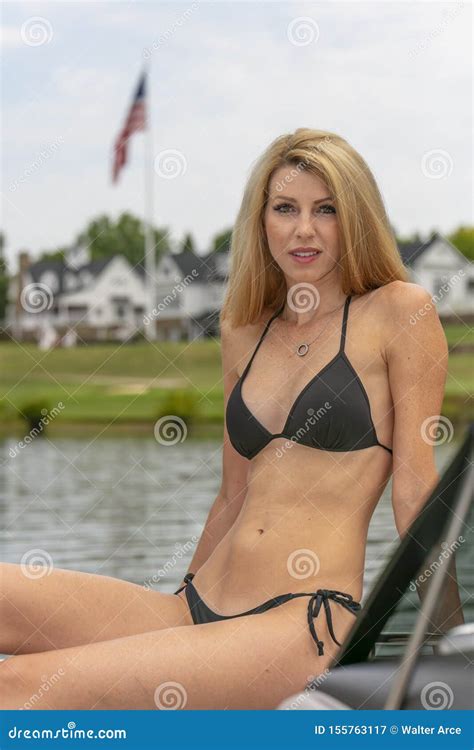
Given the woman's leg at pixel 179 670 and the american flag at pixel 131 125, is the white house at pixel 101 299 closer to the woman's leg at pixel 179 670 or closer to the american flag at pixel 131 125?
the american flag at pixel 131 125

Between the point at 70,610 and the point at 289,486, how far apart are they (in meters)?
0.43

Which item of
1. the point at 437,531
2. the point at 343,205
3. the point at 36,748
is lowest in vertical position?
the point at 36,748

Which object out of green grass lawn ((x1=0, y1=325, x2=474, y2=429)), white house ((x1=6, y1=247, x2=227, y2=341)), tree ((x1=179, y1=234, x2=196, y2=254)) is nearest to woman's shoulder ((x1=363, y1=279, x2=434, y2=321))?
green grass lawn ((x1=0, y1=325, x2=474, y2=429))

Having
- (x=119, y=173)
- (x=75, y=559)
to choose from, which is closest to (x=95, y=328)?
(x=119, y=173)

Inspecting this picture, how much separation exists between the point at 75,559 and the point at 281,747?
27.4 ft

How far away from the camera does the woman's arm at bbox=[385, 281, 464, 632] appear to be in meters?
2.21

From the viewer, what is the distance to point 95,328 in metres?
71.5

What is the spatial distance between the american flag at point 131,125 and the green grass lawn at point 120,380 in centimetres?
936

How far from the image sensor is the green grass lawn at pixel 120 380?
43.1 meters

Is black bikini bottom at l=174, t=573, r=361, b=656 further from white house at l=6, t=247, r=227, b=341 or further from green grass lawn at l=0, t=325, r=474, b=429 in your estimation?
white house at l=6, t=247, r=227, b=341

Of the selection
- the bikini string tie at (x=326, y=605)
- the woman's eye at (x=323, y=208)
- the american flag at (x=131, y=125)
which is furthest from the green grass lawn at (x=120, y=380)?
the bikini string tie at (x=326, y=605)

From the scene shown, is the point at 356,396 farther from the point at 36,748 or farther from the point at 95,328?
the point at 95,328

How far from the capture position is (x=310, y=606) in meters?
2.04

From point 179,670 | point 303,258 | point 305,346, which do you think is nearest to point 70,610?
point 179,670
